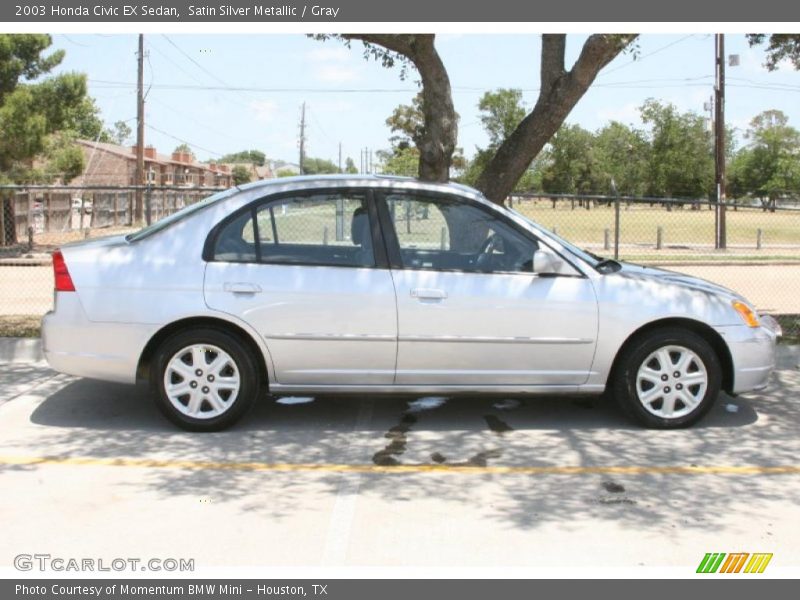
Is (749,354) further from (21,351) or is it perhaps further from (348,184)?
(21,351)

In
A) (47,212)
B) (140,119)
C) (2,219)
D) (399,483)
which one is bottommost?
(399,483)

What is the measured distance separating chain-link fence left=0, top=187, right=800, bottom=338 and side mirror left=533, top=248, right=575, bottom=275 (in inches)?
27.9

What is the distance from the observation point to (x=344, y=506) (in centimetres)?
484

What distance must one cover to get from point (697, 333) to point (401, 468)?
2409 millimetres

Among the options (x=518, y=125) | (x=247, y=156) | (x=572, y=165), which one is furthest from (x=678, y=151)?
(x=247, y=156)

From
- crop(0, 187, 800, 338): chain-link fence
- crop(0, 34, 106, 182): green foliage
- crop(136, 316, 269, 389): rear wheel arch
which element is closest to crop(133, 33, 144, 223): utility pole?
crop(0, 187, 800, 338): chain-link fence

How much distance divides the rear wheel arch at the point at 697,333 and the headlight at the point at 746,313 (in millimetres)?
237

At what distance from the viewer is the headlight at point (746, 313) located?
20.9 ft

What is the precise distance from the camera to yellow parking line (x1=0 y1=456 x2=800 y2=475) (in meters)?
5.46

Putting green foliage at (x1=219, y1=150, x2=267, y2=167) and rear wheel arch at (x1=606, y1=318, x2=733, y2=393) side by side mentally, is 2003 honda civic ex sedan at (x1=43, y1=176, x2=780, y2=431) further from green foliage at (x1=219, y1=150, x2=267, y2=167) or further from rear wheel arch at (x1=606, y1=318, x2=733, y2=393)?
green foliage at (x1=219, y1=150, x2=267, y2=167)

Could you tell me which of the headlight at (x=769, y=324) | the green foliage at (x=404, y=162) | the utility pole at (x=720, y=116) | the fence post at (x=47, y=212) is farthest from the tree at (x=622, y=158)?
the headlight at (x=769, y=324)

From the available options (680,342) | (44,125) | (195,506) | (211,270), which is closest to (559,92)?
(680,342)

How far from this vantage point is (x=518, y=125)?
922cm

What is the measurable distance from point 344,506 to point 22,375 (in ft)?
14.1
